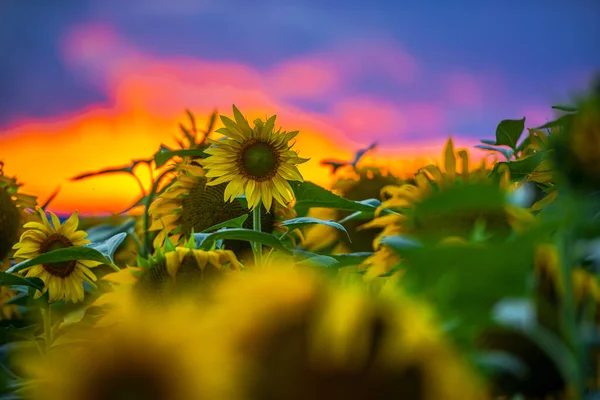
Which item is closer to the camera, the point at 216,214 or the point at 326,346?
the point at 326,346

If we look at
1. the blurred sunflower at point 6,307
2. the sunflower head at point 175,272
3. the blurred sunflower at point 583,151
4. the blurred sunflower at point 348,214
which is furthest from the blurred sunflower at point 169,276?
the blurred sunflower at point 6,307

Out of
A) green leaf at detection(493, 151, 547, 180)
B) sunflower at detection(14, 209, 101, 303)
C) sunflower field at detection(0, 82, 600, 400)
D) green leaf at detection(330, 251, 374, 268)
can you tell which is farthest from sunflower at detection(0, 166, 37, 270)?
sunflower field at detection(0, 82, 600, 400)

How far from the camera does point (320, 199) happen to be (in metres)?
0.80

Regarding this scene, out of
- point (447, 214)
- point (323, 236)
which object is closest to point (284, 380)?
point (447, 214)

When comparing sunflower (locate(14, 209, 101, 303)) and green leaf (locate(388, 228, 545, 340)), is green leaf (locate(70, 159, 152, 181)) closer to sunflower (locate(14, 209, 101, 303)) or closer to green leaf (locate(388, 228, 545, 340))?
sunflower (locate(14, 209, 101, 303))

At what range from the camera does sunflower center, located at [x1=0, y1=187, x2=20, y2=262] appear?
122 cm

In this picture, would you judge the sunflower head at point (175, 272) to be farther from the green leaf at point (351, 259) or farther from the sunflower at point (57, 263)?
the sunflower at point (57, 263)

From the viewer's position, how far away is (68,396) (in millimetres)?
193

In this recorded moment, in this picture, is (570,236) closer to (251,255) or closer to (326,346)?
(326,346)

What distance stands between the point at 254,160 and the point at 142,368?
2.06ft

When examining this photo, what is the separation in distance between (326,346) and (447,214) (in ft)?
0.76

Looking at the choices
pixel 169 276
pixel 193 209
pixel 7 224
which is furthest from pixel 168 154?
pixel 7 224

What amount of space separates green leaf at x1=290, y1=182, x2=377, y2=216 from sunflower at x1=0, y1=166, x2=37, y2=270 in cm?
63

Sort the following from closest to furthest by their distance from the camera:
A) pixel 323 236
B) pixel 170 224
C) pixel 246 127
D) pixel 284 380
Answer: pixel 284 380 → pixel 246 127 → pixel 170 224 → pixel 323 236
